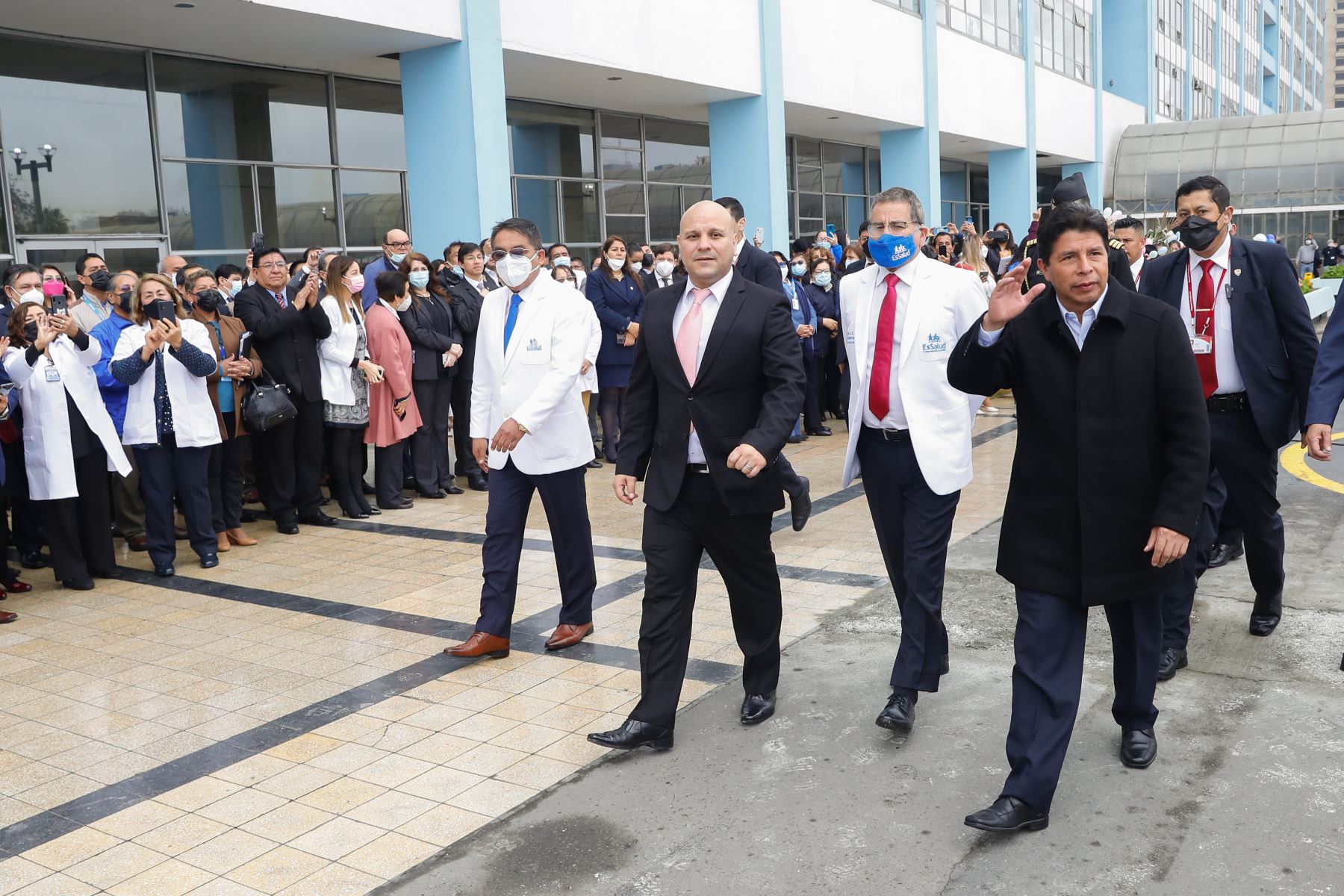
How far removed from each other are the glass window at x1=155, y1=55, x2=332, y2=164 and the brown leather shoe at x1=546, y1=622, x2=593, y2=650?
10.2 m

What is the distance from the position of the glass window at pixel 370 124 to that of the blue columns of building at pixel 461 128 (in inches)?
A: 59.8

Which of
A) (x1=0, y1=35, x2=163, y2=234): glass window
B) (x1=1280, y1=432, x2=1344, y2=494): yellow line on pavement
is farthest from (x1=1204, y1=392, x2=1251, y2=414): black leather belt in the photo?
(x1=0, y1=35, x2=163, y2=234): glass window

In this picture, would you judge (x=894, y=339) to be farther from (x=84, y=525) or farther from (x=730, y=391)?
(x=84, y=525)

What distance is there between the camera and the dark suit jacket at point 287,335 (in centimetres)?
877

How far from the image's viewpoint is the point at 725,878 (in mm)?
3596

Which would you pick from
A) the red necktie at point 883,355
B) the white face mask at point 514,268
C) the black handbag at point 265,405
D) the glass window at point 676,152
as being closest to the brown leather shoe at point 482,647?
A: the white face mask at point 514,268

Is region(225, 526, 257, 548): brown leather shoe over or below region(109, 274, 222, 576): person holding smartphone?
below

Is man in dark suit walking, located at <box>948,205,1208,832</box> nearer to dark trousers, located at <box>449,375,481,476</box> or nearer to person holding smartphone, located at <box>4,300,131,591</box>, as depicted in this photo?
person holding smartphone, located at <box>4,300,131,591</box>

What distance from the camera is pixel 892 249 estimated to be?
4762 mm

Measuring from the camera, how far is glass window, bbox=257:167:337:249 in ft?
48.8

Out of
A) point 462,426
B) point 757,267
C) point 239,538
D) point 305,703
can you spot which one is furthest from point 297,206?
point 305,703

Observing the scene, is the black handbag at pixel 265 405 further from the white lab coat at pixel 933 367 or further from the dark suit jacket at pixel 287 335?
the white lab coat at pixel 933 367

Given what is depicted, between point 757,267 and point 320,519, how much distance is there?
3.96 meters

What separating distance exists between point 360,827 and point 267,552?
186 inches
